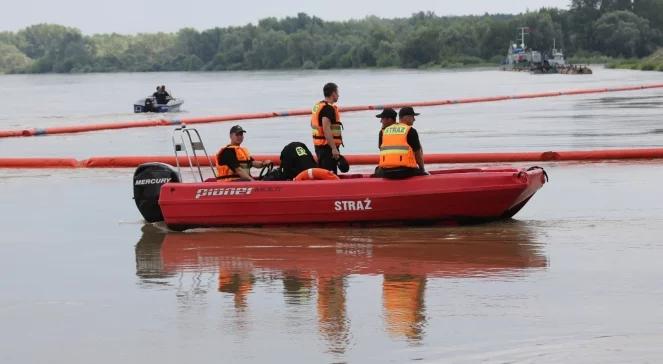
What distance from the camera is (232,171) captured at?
1325 centimetres

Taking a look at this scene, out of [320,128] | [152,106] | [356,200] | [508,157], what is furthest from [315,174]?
[152,106]

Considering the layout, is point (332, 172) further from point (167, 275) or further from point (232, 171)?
point (167, 275)

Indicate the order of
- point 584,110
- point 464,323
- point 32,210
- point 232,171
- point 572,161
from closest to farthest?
point 464,323 → point 232,171 → point 32,210 → point 572,161 → point 584,110

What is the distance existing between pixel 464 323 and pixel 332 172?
16.9 ft

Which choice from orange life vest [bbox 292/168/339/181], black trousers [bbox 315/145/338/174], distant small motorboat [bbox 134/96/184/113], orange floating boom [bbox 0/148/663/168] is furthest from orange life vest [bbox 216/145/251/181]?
distant small motorboat [bbox 134/96/184/113]

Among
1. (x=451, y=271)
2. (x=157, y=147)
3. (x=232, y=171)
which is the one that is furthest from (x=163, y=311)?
(x=157, y=147)

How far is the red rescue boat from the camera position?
491 inches

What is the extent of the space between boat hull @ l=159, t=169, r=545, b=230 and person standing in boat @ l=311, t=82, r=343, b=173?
27.7 inches

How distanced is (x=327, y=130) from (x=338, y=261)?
2.72 m

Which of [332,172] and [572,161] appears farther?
[572,161]

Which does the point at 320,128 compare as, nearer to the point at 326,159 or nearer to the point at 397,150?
the point at 326,159

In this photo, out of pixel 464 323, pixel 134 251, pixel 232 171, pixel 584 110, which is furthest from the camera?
pixel 584 110

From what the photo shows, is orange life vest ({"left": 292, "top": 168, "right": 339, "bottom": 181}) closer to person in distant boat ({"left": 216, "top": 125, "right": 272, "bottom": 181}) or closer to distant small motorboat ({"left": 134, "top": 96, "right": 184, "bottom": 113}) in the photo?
person in distant boat ({"left": 216, "top": 125, "right": 272, "bottom": 181})

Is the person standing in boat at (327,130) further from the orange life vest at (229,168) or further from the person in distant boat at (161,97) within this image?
the person in distant boat at (161,97)
